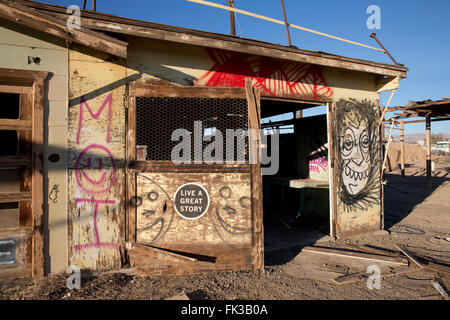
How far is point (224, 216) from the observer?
3.82 metres

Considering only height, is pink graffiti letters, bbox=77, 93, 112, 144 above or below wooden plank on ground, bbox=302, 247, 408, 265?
above

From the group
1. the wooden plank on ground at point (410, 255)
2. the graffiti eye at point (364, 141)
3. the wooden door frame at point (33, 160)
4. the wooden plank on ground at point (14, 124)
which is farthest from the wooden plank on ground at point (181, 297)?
the graffiti eye at point (364, 141)

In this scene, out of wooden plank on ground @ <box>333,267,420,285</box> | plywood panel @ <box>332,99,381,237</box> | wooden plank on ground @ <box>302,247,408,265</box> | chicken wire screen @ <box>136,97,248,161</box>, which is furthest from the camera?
plywood panel @ <box>332,99,381,237</box>

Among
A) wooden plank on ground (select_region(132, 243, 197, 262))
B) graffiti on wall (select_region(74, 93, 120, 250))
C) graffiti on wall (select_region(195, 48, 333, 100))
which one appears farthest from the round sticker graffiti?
graffiti on wall (select_region(195, 48, 333, 100))

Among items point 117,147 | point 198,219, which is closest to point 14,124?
point 117,147

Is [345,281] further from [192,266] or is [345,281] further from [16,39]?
[16,39]

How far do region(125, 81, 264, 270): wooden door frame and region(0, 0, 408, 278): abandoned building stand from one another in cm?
1

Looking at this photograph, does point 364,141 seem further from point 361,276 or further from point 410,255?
point 361,276

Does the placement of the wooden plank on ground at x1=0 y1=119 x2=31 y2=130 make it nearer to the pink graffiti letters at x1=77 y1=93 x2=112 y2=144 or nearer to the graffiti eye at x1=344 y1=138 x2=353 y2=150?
the pink graffiti letters at x1=77 y1=93 x2=112 y2=144

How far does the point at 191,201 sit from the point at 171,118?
126 centimetres

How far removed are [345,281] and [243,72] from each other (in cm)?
340

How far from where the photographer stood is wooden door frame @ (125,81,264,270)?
369cm

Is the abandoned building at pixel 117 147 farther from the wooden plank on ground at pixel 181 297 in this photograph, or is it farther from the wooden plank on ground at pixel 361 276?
the wooden plank on ground at pixel 361 276

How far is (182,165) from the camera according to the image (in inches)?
148
